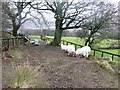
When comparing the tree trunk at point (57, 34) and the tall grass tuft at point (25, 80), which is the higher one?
the tree trunk at point (57, 34)

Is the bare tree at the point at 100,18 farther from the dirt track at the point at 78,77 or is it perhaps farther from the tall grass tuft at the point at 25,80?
the tall grass tuft at the point at 25,80

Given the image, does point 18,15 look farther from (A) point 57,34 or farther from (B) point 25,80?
(B) point 25,80

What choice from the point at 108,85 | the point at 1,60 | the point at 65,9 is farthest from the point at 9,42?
the point at 108,85

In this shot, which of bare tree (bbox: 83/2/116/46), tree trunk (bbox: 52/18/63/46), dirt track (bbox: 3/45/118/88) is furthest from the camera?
tree trunk (bbox: 52/18/63/46)

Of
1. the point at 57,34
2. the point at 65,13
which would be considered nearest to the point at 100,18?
the point at 65,13

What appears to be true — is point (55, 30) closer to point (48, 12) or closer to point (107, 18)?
point (48, 12)

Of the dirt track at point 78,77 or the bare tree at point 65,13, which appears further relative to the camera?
the bare tree at point 65,13

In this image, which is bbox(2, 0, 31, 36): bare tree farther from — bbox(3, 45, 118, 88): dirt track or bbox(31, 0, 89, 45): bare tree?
bbox(3, 45, 118, 88): dirt track

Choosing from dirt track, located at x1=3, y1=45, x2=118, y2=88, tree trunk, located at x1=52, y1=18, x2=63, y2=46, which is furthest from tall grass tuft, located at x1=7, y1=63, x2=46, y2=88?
tree trunk, located at x1=52, y1=18, x2=63, y2=46

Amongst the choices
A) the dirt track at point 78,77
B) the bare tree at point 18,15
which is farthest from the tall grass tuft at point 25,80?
the bare tree at point 18,15

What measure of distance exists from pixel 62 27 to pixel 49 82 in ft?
31.0

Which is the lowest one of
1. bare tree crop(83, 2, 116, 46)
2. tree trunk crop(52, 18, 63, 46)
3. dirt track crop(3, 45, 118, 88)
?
dirt track crop(3, 45, 118, 88)

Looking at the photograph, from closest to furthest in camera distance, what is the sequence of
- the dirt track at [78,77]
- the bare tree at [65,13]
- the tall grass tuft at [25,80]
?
1. the tall grass tuft at [25,80]
2. the dirt track at [78,77]
3. the bare tree at [65,13]

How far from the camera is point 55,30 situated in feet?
45.0
